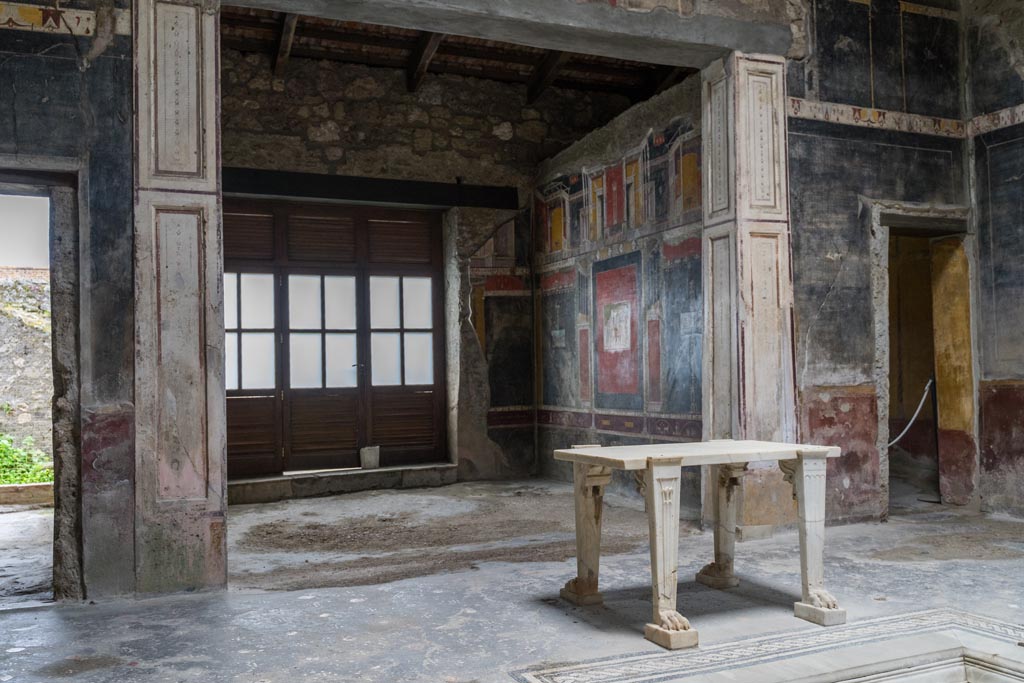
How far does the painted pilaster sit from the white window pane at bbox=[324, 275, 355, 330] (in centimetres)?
391

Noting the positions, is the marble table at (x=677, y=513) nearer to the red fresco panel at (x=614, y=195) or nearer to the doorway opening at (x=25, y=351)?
the red fresco panel at (x=614, y=195)

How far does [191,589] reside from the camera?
4016mm

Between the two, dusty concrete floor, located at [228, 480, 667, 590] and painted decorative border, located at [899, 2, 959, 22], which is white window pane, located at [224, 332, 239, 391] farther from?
painted decorative border, located at [899, 2, 959, 22]

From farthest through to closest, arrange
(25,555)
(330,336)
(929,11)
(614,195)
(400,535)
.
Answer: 1. (330,336)
2. (614,195)
3. (929,11)
4. (400,535)
5. (25,555)

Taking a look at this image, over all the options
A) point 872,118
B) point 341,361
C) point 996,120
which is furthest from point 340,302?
point 996,120

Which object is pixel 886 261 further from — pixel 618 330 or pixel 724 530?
pixel 724 530

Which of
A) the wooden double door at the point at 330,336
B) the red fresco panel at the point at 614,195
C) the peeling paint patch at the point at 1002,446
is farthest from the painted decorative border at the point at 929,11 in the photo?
the wooden double door at the point at 330,336

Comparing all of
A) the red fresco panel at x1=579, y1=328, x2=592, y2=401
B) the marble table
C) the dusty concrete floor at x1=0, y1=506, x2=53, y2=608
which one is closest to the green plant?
the dusty concrete floor at x1=0, y1=506, x2=53, y2=608

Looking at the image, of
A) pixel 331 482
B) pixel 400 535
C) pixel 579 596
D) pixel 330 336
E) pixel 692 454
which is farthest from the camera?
pixel 330 336

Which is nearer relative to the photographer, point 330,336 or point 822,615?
point 822,615

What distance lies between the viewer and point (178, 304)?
4094mm

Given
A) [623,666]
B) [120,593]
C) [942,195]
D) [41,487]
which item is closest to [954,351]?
[942,195]

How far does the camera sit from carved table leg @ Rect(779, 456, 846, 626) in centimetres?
352

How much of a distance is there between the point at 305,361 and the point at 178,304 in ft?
12.7
